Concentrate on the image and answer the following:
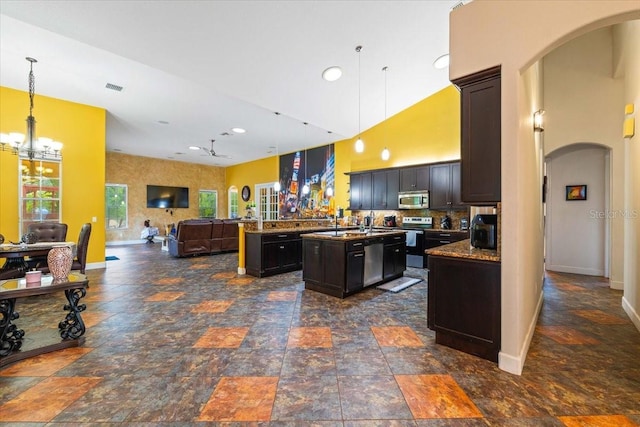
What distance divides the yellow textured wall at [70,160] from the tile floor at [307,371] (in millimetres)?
2635

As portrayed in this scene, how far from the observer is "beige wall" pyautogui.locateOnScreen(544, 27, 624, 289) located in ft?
15.2

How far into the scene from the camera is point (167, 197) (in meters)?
11.6

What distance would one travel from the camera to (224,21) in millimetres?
3412

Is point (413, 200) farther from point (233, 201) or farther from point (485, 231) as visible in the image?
point (233, 201)

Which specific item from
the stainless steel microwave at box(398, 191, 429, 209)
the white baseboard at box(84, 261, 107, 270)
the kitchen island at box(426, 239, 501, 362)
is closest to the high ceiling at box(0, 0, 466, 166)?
the stainless steel microwave at box(398, 191, 429, 209)

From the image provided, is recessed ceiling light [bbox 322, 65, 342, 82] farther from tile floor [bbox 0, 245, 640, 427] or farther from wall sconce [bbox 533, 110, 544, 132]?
tile floor [bbox 0, 245, 640, 427]

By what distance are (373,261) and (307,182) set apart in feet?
17.4

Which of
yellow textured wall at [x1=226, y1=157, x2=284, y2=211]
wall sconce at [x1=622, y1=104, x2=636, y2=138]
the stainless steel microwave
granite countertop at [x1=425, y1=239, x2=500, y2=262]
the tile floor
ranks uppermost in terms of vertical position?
yellow textured wall at [x1=226, y1=157, x2=284, y2=211]

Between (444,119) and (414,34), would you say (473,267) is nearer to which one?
(414,34)

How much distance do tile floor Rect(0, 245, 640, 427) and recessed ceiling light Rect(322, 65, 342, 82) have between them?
3.82m

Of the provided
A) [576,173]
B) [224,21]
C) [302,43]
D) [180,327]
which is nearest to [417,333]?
[180,327]

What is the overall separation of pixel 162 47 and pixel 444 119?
18.0 feet

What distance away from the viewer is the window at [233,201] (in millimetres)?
12852

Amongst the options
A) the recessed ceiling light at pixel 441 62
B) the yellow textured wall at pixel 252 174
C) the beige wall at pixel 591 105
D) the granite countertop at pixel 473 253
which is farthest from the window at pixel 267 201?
the granite countertop at pixel 473 253
